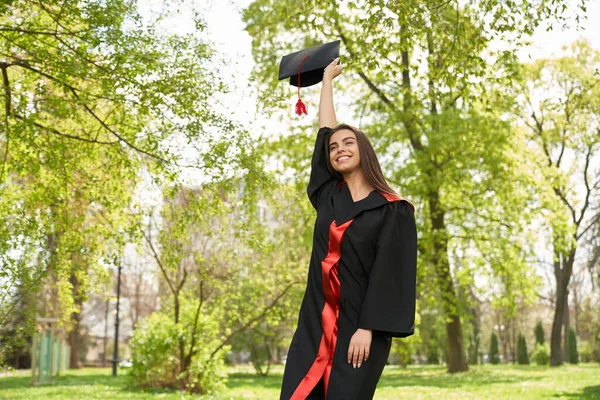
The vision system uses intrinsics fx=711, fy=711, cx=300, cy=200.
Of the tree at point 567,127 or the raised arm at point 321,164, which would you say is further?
the tree at point 567,127

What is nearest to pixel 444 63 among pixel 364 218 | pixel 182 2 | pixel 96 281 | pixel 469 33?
pixel 469 33

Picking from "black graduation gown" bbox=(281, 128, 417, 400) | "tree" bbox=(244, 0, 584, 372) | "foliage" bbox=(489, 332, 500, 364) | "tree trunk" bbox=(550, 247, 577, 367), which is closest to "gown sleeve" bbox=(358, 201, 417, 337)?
"black graduation gown" bbox=(281, 128, 417, 400)

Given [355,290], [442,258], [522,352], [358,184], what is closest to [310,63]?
[358,184]

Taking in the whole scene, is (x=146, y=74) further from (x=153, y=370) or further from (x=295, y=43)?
(x=295, y=43)

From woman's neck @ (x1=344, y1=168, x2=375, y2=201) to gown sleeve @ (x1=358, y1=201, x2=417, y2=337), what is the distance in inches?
6.9

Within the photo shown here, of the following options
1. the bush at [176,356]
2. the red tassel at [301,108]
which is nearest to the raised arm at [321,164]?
the red tassel at [301,108]

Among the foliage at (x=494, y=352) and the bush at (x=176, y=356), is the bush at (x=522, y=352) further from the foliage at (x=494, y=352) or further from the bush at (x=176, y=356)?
the bush at (x=176, y=356)

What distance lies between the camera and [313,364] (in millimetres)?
3018

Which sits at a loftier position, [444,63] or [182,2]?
[182,2]

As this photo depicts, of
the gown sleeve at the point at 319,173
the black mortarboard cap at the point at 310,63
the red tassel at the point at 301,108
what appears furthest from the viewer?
the red tassel at the point at 301,108

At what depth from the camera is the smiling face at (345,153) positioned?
333 cm

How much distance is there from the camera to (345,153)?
3336mm

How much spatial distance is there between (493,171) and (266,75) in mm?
6661

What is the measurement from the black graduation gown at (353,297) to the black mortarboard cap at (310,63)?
101 cm
